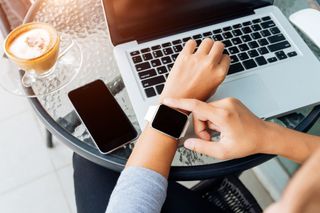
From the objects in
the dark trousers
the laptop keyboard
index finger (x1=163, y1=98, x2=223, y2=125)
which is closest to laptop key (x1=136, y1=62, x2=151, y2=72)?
the laptop keyboard

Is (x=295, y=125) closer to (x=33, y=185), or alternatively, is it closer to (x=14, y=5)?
(x=14, y=5)

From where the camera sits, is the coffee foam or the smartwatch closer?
the smartwatch

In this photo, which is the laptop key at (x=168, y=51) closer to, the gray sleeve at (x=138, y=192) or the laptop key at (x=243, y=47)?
the laptop key at (x=243, y=47)

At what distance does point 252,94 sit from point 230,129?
135 mm

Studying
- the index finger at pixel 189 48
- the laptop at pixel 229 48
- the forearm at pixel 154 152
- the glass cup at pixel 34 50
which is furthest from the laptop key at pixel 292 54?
the glass cup at pixel 34 50

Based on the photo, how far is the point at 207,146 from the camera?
0.64m

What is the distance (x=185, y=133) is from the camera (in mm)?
691

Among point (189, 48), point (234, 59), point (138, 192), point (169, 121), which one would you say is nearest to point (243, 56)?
point (234, 59)

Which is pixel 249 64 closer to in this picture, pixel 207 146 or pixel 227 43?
pixel 227 43

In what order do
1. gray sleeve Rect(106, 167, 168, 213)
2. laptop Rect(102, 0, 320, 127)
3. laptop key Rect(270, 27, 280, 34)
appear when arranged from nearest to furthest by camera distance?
gray sleeve Rect(106, 167, 168, 213) < laptop Rect(102, 0, 320, 127) < laptop key Rect(270, 27, 280, 34)

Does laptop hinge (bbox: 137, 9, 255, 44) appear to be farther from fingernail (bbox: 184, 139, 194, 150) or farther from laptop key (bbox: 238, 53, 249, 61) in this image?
fingernail (bbox: 184, 139, 194, 150)

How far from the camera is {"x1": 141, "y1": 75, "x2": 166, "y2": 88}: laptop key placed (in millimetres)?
752

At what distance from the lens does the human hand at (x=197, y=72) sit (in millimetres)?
703

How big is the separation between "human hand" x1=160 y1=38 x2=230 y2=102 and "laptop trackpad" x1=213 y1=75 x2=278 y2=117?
4cm
